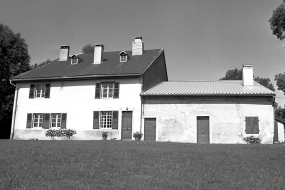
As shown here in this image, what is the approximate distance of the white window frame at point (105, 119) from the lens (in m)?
23.5

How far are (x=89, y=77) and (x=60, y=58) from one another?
8.13 m

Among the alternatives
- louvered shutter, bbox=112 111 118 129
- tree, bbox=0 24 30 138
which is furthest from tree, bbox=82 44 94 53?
louvered shutter, bbox=112 111 118 129

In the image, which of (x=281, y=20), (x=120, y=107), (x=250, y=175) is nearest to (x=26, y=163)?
(x=250, y=175)

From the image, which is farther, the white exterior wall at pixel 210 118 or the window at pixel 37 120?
the window at pixel 37 120

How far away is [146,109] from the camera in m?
23.1

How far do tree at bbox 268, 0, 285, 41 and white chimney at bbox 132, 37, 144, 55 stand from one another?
11744 mm

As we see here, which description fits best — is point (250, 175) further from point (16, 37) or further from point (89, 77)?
point (16, 37)

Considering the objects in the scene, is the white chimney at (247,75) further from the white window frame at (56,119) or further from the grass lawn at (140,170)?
the white window frame at (56,119)

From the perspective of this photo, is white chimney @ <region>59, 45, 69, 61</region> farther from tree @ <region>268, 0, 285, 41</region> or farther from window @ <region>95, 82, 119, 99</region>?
tree @ <region>268, 0, 285, 41</region>

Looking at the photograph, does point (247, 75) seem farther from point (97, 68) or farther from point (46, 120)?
point (46, 120)

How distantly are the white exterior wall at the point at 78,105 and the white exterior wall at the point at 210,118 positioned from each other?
5.00 feet

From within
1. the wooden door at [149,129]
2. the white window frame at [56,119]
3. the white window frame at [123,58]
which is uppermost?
the white window frame at [123,58]

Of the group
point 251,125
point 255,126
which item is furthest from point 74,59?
point 255,126

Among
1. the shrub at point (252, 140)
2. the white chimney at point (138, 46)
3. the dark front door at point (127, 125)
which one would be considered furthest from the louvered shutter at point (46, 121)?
the shrub at point (252, 140)
